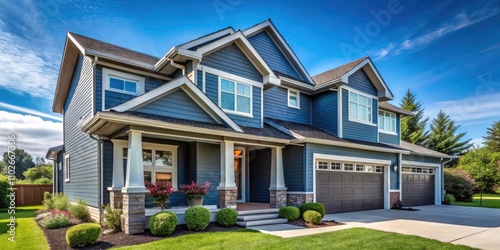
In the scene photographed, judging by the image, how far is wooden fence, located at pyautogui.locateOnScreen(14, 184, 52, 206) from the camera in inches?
756

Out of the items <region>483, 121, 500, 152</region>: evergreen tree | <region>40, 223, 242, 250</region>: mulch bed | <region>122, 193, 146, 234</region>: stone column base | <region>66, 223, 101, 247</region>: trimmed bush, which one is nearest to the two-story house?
<region>122, 193, 146, 234</region>: stone column base

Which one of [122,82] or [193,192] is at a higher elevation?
[122,82]

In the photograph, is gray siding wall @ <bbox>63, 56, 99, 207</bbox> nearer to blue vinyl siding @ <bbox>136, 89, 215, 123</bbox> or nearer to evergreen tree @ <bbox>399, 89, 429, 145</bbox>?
blue vinyl siding @ <bbox>136, 89, 215, 123</bbox>

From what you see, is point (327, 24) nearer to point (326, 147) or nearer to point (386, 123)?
point (326, 147)

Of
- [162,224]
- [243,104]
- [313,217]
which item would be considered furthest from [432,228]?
[162,224]

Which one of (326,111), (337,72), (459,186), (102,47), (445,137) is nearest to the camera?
(102,47)

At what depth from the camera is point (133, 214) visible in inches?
310

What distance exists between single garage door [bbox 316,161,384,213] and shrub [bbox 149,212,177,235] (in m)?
6.70

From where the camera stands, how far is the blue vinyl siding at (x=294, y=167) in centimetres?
1210

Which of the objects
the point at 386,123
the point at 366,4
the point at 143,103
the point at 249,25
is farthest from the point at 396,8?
the point at 143,103

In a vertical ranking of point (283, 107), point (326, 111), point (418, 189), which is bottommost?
point (418, 189)

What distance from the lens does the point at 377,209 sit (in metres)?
14.9

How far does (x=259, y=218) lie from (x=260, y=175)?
13.1 feet

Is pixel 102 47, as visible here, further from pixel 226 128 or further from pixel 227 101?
pixel 226 128
